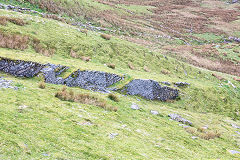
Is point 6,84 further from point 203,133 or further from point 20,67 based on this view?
point 203,133

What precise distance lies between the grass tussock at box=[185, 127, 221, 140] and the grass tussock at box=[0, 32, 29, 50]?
52.3 feet

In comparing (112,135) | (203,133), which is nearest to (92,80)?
(112,135)

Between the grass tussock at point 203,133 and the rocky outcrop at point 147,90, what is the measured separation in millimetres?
5360

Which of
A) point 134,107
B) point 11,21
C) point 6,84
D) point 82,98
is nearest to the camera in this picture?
point 6,84

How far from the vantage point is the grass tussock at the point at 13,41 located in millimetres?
17091

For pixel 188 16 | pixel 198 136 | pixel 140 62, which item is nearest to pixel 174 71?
pixel 140 62

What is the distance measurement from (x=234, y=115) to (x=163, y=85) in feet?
31.8

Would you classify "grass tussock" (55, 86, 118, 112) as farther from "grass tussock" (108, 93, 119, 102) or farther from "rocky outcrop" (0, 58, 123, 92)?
"rocky outcrop" (0, 58, 123, 92)

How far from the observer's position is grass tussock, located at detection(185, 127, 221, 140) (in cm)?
1435

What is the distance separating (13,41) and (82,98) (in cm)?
932

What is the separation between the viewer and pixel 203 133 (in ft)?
48.3

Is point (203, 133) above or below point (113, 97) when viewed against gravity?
below

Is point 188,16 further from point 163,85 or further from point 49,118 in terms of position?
point 49,118

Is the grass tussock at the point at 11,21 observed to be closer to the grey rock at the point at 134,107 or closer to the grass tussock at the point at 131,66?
the grass tussock at the point at 131,66
